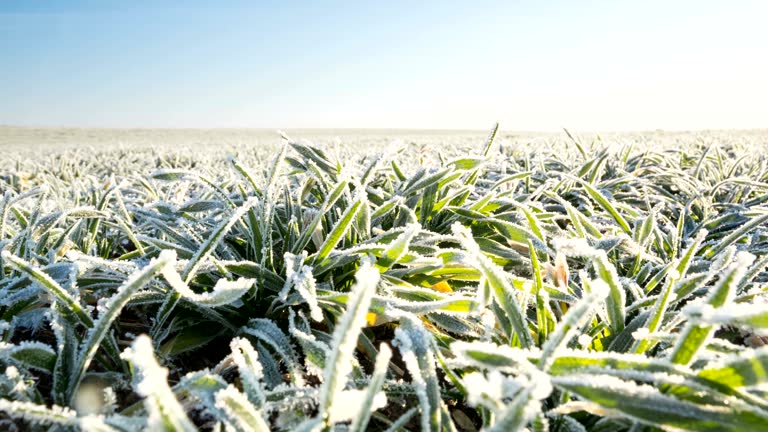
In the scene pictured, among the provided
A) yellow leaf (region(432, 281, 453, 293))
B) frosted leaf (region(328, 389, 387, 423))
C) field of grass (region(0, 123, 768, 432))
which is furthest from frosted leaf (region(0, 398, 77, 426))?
yellow leaf (region(432, 281, 453, 293))

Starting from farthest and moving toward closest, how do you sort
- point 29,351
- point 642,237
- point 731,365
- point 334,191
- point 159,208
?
point 159,208 < point 642,237 < point 334,191 < point 29,351 < point 731,365

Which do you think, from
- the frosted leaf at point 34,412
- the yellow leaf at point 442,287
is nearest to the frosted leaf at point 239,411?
the frosted leaf at point 34,412

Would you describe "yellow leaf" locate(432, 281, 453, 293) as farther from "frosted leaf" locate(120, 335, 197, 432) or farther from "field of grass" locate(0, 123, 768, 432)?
"frosted leaf" locate(120, 335, 197, 432)

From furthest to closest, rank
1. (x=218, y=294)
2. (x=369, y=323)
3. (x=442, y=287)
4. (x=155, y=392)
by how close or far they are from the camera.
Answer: (x=442, y=287)
(x=369, y=323)
(x=218, y=294)
(x=155, y=392)

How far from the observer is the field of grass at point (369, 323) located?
599 millimetres

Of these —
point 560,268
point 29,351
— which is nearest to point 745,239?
Answer: point 560,268

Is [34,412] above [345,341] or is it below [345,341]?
below

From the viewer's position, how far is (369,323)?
3.65ft

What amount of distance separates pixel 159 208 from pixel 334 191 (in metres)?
0.66

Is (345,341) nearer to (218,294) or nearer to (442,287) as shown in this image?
(218,294)

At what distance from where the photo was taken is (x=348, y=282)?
132 cm

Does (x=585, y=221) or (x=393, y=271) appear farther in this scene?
(x=585, y=221)

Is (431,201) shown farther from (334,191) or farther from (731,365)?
(731,365)

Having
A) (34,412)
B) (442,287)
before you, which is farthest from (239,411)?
(442,287)
